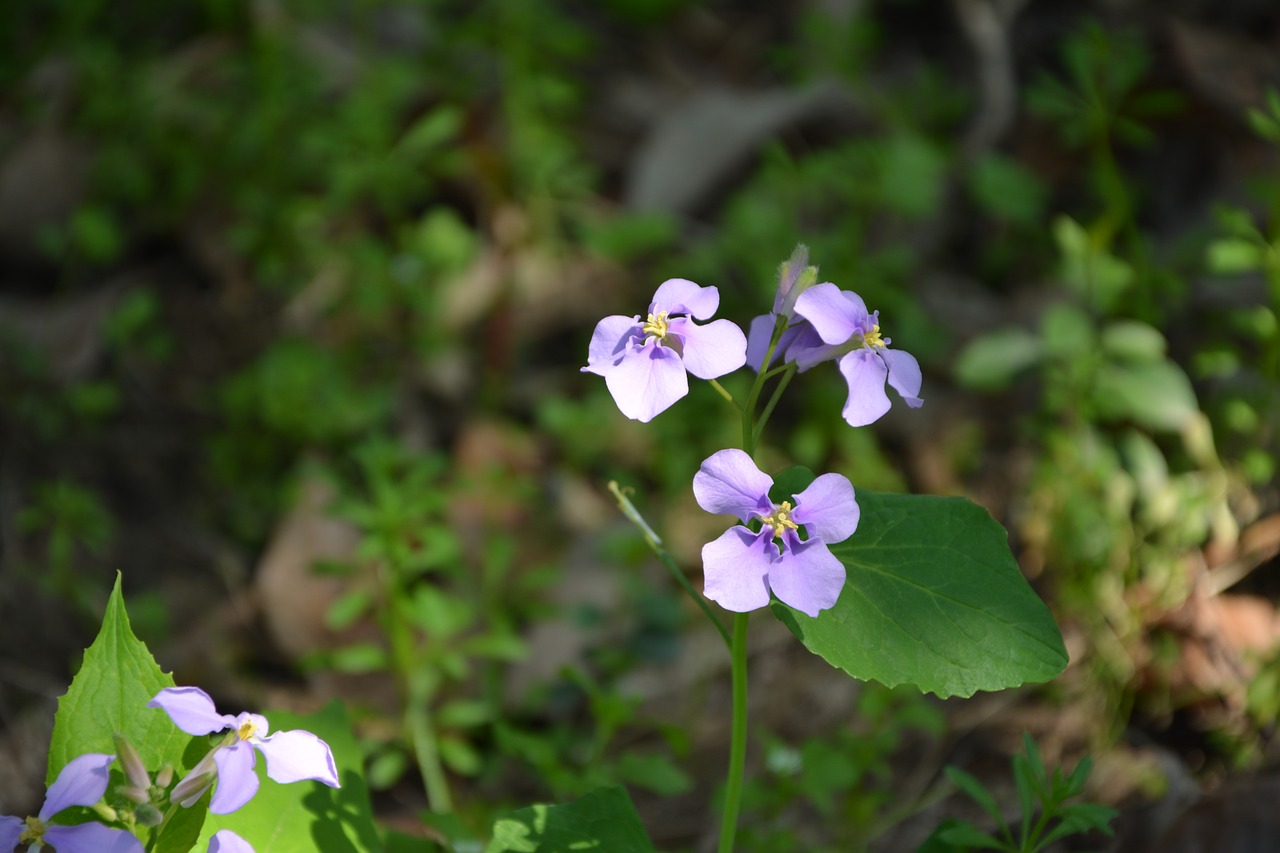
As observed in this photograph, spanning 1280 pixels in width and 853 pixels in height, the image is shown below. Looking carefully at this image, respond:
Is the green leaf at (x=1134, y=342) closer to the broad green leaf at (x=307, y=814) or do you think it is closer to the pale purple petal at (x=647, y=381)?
the pale purple petal at (x=647, y=381)

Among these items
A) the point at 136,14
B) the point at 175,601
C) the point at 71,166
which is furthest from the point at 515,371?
the point at 136,14

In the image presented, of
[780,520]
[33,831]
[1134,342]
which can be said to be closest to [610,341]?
[780,520]

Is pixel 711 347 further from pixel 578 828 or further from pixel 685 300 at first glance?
pixel 578 828

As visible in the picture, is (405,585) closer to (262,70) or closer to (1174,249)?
(262,70)

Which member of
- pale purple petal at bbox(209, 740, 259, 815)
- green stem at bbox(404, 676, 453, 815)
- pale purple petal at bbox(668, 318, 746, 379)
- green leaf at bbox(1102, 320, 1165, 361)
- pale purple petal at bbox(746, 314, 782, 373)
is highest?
pale purple petal at bbox(668, 318, 746, 379)

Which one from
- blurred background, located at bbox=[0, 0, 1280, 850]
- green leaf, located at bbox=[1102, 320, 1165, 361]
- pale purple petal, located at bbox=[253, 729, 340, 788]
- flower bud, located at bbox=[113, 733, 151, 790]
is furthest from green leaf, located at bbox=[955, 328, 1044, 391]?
Result: flower bud, located at bbox=[113, 733, 151, 790]

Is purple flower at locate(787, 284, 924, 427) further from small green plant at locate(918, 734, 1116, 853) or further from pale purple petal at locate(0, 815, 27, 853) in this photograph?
pale purple petal at locate(0, 815, 27, 853)
